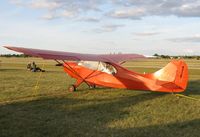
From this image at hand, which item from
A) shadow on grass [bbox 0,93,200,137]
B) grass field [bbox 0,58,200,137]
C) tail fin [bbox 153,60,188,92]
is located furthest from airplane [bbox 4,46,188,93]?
shadow on grass [bbox 0,93,200,137]

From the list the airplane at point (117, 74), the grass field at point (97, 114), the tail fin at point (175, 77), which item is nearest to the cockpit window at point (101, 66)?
the airplane at point (117, 74)

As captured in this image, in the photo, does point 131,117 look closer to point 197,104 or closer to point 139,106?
point 139,106

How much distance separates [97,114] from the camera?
10.2m

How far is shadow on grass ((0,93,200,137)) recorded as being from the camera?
8008 millimetres

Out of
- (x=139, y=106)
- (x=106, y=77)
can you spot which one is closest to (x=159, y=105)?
(x=139, y=106)

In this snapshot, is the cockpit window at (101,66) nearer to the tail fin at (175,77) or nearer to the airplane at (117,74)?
the airplane at (117,74)

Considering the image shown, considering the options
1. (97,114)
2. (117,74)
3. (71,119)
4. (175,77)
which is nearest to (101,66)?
(117,74)

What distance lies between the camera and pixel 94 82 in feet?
50.2

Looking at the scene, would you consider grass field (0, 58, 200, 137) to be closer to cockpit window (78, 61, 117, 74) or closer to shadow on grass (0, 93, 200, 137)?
shadow on grass (0, 93, 200, 137)

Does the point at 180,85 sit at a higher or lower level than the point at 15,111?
higher

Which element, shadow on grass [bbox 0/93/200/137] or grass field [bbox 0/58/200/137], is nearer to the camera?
shadow on grass [bbox 0/93/200/137]

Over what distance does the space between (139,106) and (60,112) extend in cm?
295

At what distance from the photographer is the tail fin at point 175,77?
12820 mm

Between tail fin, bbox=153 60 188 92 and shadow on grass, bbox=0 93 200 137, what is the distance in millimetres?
1145
